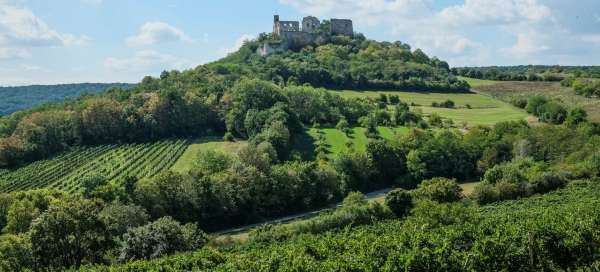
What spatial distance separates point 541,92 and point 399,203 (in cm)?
7258

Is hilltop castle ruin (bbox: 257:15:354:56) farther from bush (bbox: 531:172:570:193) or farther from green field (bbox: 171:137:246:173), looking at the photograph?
bush (bbox: 531:172:570:193)

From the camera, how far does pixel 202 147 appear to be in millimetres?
77062

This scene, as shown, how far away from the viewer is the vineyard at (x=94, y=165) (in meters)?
63.8

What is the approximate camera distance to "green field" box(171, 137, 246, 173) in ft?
226

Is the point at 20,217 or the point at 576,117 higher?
the point at 576,117

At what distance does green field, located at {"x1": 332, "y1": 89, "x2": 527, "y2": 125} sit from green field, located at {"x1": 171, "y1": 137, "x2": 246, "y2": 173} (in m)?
32.3

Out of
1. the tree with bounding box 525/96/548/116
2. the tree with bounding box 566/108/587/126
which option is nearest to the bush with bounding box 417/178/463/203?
the tree with bounding box 566/108/587/126

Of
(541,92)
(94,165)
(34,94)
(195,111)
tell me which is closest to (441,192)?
(94,165)

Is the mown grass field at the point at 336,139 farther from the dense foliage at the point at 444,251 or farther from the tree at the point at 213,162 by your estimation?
the dense foliage at the point at 444,251

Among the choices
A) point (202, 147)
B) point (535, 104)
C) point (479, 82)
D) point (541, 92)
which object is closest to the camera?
point (202, 147)

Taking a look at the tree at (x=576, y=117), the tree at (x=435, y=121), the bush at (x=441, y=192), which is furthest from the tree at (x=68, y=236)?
the tree at (x=576, y=117)

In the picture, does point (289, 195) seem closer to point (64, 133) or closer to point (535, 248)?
point (535, 248)

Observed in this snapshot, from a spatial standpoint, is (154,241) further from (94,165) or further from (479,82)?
(479,82)

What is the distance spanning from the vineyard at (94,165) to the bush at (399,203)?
2758 centimetres
